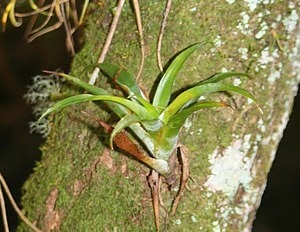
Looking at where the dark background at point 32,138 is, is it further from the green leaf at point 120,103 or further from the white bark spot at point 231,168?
the green leaf at point 120,103

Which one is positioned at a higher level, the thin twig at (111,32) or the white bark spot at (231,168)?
the thin twig at (111,32)

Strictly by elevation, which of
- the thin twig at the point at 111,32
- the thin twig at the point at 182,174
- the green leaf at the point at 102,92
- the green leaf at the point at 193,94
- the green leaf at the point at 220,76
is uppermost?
the thin twig at the point at 111,32

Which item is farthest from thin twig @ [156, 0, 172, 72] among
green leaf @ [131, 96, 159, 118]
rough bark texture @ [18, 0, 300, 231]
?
green leaf @ [131, 96, 159, 118]

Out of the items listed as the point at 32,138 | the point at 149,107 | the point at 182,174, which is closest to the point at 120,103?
the point at 149,107

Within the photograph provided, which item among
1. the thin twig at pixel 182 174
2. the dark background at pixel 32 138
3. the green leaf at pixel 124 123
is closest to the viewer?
the green leaf at pixel 124 123

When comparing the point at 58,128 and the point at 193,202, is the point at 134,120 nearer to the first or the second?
the point at 193,202

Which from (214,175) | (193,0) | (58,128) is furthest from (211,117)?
(58,128)

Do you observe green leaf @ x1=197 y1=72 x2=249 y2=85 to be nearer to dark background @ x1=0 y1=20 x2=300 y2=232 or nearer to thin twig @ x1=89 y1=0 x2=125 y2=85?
thin twig @ x1=89 y1=0 x2=125 y2=85

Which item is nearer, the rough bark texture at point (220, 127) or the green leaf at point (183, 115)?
the green leaf at point (183, 115)

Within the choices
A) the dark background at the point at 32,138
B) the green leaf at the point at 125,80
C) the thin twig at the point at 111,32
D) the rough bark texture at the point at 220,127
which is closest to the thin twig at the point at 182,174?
the rough bark texture at the point at 220,127

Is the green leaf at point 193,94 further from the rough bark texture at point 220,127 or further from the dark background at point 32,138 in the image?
the dark background at point 32,138

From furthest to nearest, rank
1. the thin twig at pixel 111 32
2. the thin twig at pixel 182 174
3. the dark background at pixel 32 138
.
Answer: the dark background at pixel 32 138 < the thin twig at pixel 111 32 < the thin twig at pixel 182 174

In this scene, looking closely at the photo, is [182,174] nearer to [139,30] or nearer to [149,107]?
[149,107]
